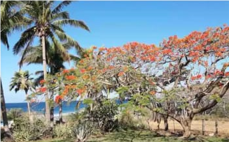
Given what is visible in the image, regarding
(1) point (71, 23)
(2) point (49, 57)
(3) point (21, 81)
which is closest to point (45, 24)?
(1) point (71, 23)

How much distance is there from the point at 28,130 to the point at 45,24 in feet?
20.5

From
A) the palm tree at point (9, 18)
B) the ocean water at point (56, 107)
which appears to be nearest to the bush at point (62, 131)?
the ocean water at point (56, 107)

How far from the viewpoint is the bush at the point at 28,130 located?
13.7m

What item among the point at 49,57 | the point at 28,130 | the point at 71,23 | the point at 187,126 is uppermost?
the point at 71,23

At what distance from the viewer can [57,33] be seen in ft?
56.0

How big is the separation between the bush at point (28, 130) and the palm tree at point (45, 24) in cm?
107

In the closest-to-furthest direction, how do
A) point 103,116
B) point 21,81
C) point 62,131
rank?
point 62,131
point 103,116
point 21,81

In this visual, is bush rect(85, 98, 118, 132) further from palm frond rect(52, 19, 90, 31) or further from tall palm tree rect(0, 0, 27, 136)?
palm frond rect(52, 19, 90, 31)

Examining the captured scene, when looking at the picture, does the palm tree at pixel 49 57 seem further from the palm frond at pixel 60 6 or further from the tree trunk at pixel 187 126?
the tree trunk at pixel 187 126

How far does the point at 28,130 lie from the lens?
45.9 feet

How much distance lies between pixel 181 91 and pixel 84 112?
6129 mm

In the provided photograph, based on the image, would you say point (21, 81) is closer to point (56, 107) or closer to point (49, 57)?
point (49, 57)

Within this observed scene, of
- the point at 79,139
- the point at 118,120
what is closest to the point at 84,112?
the point at 118,120

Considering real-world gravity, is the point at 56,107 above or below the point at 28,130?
above
